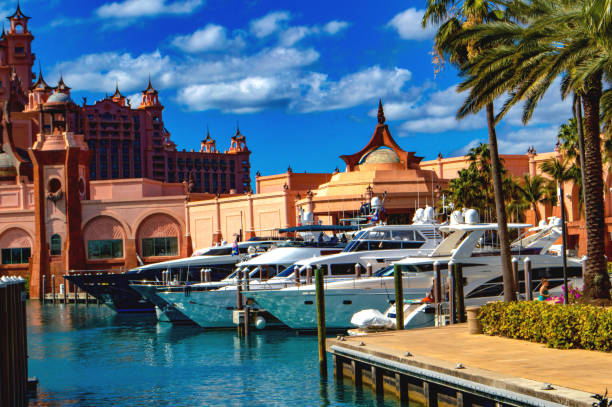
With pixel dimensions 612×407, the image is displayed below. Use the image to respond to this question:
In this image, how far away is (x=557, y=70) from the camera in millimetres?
21906

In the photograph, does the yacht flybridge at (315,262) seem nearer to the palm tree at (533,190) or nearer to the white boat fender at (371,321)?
the white boat fender at (371,321)

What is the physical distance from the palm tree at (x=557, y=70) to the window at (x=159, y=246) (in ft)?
182

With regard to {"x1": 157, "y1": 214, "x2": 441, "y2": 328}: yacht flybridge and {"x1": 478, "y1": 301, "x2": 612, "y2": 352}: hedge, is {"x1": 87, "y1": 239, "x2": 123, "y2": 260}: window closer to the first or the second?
{"x1": 157, "y1": 214, "x2": 441, "y2": 328}: yacht flybridge

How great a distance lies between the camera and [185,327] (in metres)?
43.0

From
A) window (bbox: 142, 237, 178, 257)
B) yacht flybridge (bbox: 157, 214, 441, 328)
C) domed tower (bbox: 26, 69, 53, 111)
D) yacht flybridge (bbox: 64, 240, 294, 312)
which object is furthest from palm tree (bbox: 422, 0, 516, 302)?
domed tower (bbox: 26, 69, 53, 111)

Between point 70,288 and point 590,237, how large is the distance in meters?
56.9

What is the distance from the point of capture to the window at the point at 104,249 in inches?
3014

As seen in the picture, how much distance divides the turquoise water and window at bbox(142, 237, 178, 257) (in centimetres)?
3132

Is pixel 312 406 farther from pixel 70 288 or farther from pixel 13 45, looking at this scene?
pixel 13 45

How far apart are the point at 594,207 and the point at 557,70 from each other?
3.64 metres

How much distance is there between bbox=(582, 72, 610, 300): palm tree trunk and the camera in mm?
22188

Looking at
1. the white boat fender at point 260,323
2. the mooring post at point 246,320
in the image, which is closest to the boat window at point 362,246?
the white boat fender at point 260,323

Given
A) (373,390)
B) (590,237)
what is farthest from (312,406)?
(590,237)

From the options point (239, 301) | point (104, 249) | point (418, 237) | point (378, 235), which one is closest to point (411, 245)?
point (418, 237)
